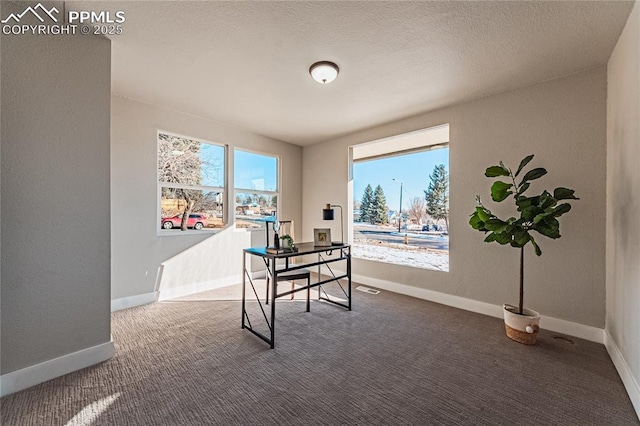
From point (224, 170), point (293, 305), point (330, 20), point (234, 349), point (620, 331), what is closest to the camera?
point (330, 20)

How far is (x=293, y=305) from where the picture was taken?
348cm

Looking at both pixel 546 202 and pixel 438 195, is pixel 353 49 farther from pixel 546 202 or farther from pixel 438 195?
pixel 438 195

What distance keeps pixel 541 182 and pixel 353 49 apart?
2.42 metres

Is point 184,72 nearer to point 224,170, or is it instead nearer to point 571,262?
point 224,170

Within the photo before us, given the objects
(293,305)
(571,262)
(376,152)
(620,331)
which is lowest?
(293,305)

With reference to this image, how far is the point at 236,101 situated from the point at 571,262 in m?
4.14

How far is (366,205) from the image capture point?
4.73m

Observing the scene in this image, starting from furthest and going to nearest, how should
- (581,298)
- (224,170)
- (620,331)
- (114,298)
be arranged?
1. (224,170)
2. (114,298)
3. (581,298)
4. (620,331)

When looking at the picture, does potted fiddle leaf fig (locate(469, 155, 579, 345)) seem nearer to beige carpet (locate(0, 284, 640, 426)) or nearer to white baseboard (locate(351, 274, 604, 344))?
beige carpet (locate(0, 284, 640, 426))

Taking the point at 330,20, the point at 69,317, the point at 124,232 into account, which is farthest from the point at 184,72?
the point at 69,317

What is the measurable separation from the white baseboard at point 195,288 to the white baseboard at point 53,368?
153cm

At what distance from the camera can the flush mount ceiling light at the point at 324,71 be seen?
7.98ft

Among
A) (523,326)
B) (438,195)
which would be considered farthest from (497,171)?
(523,326)

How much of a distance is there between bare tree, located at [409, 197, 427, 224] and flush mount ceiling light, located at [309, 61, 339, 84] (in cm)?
232
